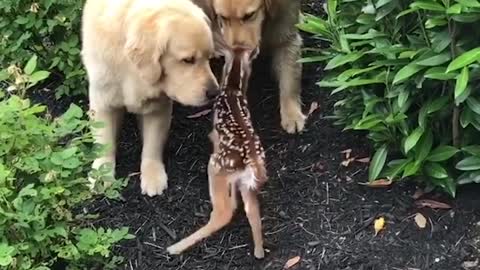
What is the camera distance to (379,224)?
414cm

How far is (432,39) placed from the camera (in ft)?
12.8

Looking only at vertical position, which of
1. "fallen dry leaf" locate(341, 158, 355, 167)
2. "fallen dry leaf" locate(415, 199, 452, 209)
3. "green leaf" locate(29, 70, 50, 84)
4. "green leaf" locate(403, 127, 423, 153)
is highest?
"green leaf" locate(29, 70, 50, 84)

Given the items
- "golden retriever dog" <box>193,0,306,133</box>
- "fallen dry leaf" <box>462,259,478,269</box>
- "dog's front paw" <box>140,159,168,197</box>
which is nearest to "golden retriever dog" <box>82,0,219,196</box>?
"dog's front paw" <box>140,159,168,197</box>

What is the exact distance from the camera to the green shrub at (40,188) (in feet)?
11.5

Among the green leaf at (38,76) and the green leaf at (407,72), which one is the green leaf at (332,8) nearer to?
the green leaf at (407,72)

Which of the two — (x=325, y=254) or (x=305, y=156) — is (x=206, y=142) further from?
(x=325, y=254)

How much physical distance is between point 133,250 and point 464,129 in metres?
1.45

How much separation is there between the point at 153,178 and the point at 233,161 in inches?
24.7

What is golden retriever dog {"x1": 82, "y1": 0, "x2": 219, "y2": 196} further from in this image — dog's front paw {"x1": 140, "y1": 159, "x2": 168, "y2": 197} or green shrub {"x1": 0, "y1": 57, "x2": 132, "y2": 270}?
green shrub {"x1": 0, "y1": 57, "x2": 132, "y2": 270}

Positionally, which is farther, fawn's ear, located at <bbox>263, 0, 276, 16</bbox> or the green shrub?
fawn's ear, located at <bbox>263, 0, 276, 16</bbox>

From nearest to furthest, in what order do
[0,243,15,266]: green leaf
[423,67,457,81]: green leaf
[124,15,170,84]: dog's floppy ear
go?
1. [0,243,15,266]: green leaf
2. [423,67,457,81]: green leaf
3. [124,15,170,84]: dog's floppy ear

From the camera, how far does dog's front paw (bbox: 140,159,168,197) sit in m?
4.49

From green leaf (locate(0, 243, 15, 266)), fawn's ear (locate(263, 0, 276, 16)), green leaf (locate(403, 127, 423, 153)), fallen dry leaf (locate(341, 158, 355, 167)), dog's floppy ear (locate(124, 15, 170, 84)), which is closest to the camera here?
green leaf (locate(0, 243, 15, 266))

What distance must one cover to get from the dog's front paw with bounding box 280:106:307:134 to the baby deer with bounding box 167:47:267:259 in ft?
2.03
